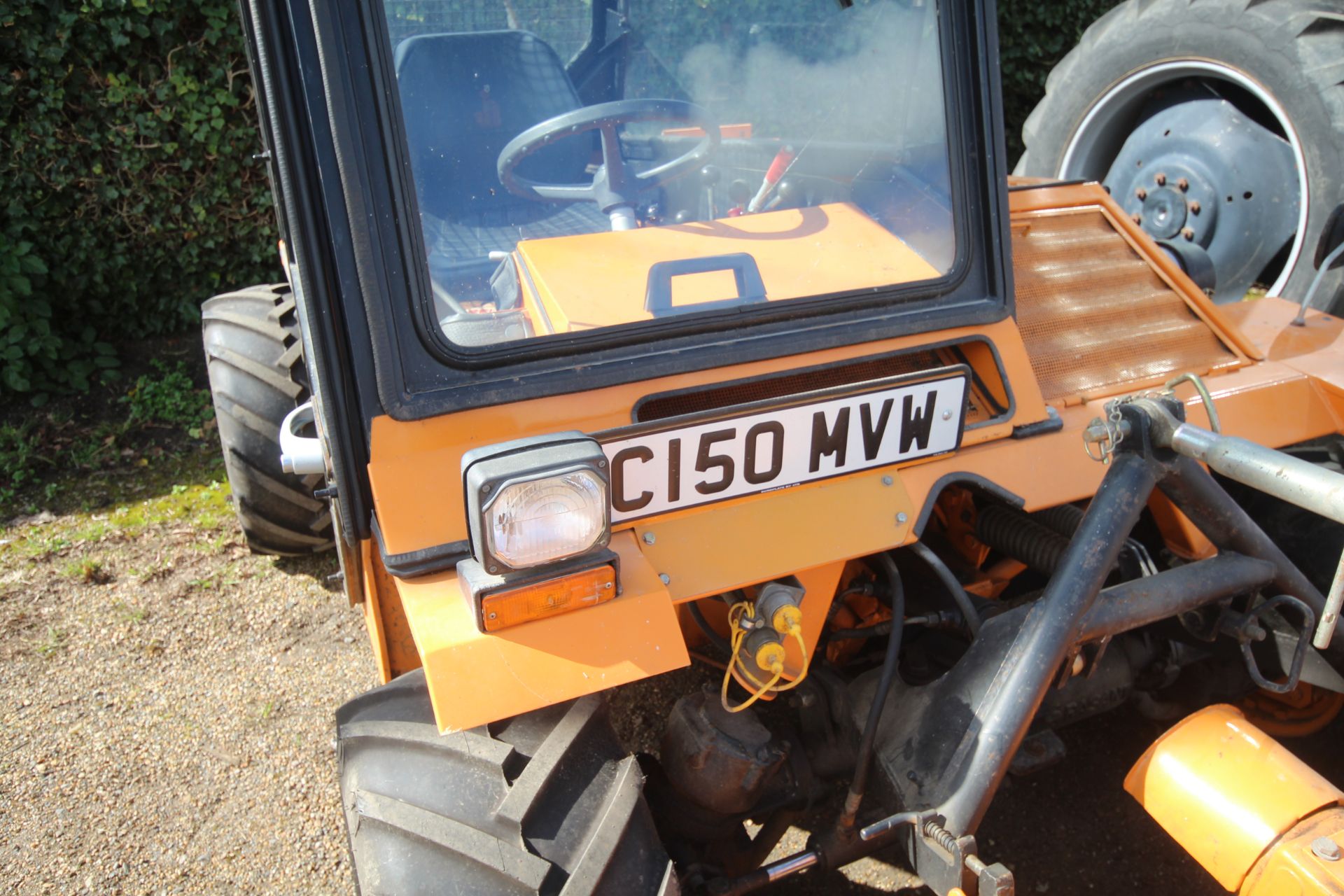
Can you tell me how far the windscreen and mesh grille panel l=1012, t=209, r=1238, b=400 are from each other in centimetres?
44

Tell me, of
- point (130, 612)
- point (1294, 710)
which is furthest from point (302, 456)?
point (1294, 710)

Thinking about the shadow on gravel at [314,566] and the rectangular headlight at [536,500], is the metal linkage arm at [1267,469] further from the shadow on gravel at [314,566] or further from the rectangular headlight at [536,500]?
the shadow on gravel at [314,566]

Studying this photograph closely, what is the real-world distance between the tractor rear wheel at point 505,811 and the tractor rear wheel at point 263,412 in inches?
71.1

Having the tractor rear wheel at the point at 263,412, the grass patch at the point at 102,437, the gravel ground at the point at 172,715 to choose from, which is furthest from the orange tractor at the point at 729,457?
the grass patch at the point at 102,437

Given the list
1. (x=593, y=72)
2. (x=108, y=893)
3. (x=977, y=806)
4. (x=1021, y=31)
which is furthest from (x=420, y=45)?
(x=1021, y=31)

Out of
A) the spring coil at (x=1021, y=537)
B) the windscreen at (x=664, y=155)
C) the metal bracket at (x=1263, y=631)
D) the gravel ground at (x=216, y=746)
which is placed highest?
the windscreen at (x=664, y=155)

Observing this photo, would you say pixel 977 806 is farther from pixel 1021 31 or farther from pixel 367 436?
pixel 1021 31

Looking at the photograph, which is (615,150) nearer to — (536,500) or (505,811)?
(536,500)

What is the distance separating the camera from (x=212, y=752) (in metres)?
2.79

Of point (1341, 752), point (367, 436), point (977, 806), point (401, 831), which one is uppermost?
point (367, 436)

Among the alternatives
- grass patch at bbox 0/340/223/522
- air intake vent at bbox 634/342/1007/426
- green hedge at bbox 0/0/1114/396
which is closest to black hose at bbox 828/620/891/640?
air intake vent at bbox 634/342/1007/426

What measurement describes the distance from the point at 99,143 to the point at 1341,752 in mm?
5879

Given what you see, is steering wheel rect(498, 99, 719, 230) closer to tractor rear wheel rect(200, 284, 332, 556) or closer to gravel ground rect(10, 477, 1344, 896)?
gravel ground rect(10, 477, 1344, 896)

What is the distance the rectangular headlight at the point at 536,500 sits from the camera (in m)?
1.25
